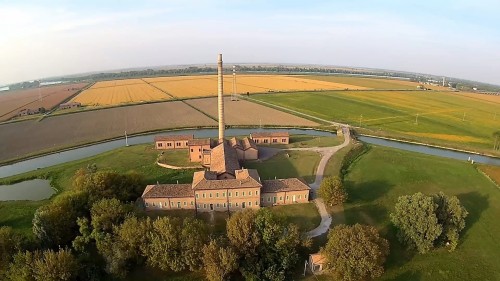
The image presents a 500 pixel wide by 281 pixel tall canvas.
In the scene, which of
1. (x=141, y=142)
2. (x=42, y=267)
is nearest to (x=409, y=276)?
(x=42, y=267)

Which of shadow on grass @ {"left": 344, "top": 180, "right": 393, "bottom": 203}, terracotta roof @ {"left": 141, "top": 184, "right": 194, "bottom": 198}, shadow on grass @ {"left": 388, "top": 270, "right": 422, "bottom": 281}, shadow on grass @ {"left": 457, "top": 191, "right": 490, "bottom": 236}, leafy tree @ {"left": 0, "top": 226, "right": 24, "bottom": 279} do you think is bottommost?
shadow on grass @ {"left": 388, "top": 270, "right": 422, "bottom": 281}

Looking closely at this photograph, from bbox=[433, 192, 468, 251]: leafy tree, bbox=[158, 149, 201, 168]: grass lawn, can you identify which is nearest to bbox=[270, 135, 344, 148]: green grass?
bbox=[158, 149, 201, 168]: grass lawn

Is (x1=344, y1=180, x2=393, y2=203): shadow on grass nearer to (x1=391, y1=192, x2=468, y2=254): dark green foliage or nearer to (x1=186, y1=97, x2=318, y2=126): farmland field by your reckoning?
(x1=391, y1=192, x2=468, y2=254): dark green foliage

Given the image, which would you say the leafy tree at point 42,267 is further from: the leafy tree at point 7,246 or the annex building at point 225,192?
the annex building at point 225,192

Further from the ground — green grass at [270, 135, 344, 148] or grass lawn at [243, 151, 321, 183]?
green grass at [270, 135, 344, 148]

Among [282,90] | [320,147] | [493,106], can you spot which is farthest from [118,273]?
[493,106]
